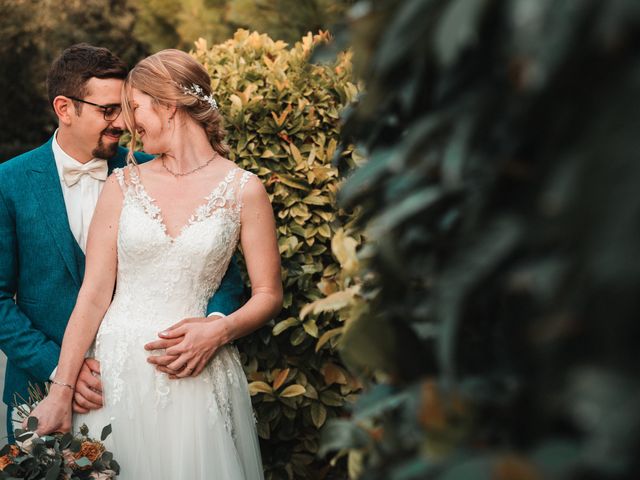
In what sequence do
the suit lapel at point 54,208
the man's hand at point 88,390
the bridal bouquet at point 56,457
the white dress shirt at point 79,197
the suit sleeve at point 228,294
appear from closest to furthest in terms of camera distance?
the bridal bouquet at point 56,457 < the man's hand at point 88,390 < the suit sleeve at point 228,294 < the suit lapel at point 54,208 < the white dress shirt at point 79,197

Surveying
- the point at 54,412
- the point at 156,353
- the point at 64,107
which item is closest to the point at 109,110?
the point at 64,107

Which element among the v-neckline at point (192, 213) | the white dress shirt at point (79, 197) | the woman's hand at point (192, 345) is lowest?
the woman's hand at point (192, 345)

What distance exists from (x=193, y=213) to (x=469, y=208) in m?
2.18

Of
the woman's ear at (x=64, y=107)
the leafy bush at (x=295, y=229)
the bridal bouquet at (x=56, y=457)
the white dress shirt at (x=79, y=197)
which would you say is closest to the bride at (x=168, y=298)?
the bridal bouquet at (x=56, y=457)

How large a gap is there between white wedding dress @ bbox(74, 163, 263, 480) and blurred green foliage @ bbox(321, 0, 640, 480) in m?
1.78

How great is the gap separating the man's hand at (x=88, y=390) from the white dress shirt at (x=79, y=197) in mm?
561

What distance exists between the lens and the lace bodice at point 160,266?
299cm

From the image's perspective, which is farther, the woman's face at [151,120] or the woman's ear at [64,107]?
Answer: the woman's ear at [64,107]

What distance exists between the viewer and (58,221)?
3.33 metres

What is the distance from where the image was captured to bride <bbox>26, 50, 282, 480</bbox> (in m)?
2.99

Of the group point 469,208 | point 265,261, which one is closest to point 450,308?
point 469,208

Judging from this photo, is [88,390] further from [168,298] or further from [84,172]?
[84,172]

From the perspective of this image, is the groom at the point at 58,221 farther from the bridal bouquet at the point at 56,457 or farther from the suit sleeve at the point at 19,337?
the bridal bouquet at the point at 56,457

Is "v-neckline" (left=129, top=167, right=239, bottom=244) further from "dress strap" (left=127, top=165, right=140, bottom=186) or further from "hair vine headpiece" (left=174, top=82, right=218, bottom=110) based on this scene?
"hair vine headpiece" (left=174, top=82, right=218, bottom=110)
